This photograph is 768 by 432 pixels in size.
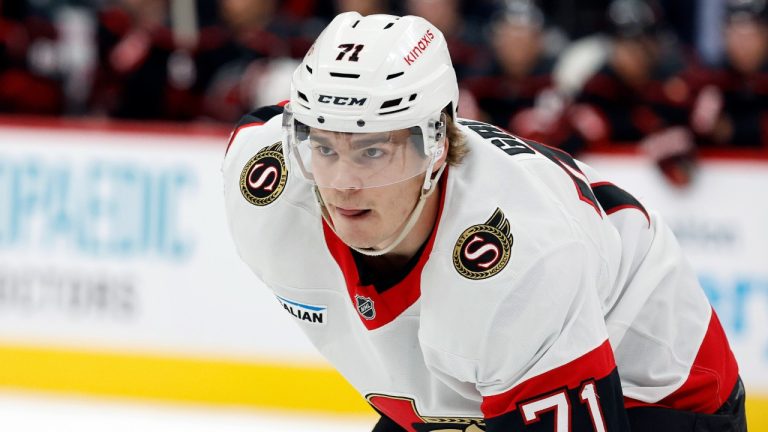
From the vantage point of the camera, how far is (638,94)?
232 inches

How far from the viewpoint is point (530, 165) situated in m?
2.61

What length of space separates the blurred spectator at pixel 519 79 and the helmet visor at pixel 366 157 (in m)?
3.31

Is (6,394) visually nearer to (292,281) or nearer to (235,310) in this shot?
(235,310)

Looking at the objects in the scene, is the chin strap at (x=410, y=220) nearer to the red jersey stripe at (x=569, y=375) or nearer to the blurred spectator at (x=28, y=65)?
the red jersey stripe at (x=569, y=375)

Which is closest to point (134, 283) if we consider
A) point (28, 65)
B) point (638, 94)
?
point (28, 65)

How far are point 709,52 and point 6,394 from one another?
4097mm

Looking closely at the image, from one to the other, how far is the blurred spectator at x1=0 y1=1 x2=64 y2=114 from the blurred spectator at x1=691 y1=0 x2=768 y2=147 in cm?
332

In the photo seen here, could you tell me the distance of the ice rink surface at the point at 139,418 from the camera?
5.40 meters

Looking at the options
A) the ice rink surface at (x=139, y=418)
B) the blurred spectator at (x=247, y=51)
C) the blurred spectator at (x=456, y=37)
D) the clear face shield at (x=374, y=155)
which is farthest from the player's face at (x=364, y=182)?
the blurred spectator at (x=456, y=37)

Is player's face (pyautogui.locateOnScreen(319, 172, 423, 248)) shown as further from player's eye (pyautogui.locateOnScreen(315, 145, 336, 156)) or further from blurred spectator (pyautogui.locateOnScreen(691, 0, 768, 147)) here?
blurred spectator (pyautogui.locateOnScreen(691, 0, 768, 147))

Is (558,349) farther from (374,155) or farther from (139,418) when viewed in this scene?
(139,418)

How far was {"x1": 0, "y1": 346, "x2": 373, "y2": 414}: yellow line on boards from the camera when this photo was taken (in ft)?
18.6

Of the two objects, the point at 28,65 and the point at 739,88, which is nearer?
the point at 739,88

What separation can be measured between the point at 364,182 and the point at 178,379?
3586mm
